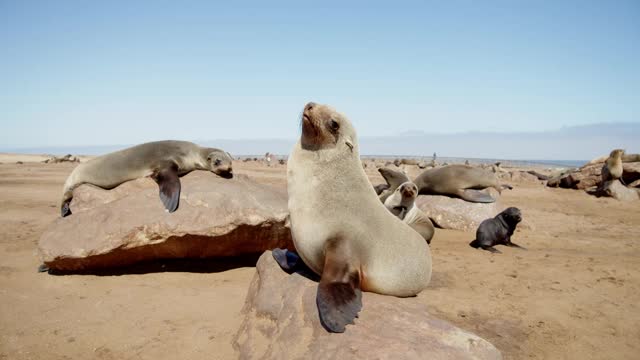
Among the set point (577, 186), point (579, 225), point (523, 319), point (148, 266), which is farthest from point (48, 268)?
point (577, 186)

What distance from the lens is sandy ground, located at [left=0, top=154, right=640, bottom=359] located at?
3.39 metres

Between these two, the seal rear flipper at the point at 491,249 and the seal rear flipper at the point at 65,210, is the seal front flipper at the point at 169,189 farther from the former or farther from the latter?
the seal rear flipper at the point at 491,249

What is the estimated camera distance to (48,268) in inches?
198

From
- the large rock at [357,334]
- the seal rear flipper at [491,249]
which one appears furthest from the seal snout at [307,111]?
the seal rear flipper at [491,249]

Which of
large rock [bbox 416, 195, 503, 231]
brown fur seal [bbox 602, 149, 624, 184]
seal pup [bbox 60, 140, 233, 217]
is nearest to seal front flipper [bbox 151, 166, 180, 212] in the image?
seal pup [bbox 60, 140, 233, 217]

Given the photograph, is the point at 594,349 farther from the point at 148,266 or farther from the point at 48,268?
the point at 48,268

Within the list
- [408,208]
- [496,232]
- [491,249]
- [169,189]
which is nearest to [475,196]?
[496,232]

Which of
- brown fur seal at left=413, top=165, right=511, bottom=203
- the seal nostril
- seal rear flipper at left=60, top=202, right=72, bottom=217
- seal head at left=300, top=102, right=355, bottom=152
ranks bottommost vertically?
seal rear flipper at left=60, top=202, right=72, bottom=217

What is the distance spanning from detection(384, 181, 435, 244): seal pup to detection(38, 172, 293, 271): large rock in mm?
2566

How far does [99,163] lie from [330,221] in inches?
195

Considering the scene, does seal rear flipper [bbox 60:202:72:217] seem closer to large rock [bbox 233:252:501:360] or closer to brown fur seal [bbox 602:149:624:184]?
large rock [bbox 233:252:501:360]

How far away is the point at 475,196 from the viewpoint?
9.08m

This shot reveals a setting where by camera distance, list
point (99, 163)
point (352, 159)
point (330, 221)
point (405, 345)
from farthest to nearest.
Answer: point (99, 163) < point (352, 159) < point (330, 221) < point (405, 345)

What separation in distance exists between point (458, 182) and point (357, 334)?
7576mm
